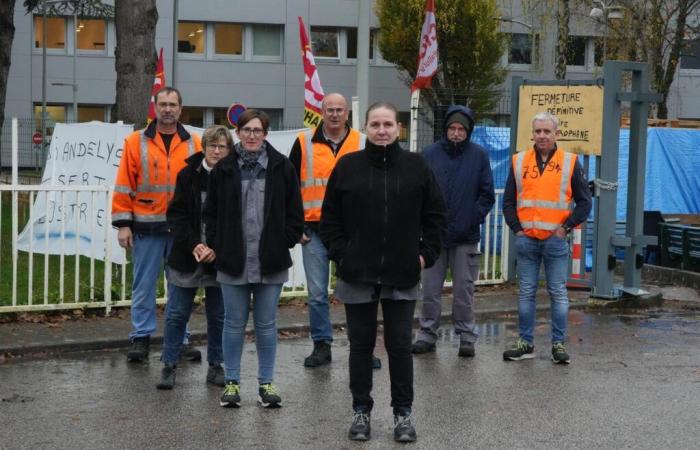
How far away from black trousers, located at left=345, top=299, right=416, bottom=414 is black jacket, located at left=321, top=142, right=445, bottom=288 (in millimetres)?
212

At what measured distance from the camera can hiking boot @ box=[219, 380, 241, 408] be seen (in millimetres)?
7238

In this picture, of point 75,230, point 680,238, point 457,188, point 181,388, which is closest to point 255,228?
point 181,388

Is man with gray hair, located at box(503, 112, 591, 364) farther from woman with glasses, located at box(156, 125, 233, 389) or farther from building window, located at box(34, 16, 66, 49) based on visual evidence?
building window, located at box(34, 16, 66, 49)

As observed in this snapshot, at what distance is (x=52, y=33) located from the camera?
164 ft

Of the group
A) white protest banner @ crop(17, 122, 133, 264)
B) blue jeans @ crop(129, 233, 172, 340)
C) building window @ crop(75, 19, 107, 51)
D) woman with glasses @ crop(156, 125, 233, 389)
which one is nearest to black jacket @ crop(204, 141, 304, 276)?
woman with glasses @ crop(156, 125, 233, 389)

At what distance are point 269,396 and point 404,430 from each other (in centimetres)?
115

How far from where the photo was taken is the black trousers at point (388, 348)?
6.50m

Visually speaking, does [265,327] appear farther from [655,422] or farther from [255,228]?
[655,422]

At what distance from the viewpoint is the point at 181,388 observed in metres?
7.88

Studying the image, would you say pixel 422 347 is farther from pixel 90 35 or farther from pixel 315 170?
pixel 90 35

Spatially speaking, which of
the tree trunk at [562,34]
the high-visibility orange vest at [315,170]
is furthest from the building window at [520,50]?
the high-visibility orange vest at [315,170]

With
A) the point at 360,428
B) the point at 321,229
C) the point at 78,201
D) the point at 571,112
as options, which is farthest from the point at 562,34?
the point at 360,428

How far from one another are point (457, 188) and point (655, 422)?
9.27 feet

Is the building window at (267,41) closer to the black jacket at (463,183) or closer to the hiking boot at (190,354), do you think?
the black jacket at (463,183)
